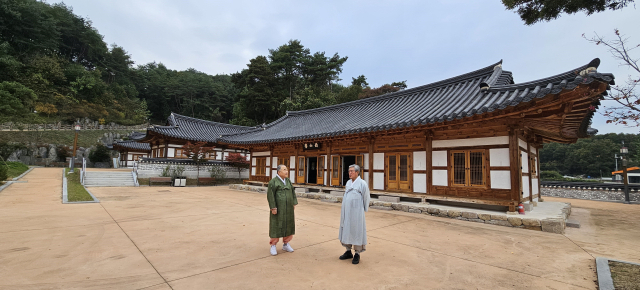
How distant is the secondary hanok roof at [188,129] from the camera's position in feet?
73.5

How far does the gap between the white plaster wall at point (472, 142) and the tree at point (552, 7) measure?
3.32m

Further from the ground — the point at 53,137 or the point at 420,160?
the point at 53,137

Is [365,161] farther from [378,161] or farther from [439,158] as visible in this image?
[439,158]

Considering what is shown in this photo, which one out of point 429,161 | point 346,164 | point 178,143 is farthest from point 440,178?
point 178,143

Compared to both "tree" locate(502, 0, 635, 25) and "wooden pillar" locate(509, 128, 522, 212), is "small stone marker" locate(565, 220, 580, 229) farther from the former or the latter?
"tree" locate(502, 0, 635, 25)

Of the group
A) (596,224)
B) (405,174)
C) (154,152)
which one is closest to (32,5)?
(154,152)

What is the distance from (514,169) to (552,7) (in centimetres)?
410

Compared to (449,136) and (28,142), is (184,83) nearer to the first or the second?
(28,142)

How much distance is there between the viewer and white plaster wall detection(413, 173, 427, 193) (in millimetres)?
9352

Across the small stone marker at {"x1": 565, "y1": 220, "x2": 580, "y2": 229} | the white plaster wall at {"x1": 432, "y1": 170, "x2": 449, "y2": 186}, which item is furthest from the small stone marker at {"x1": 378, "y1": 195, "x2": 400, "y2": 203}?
the small stone marker at {"x1": 565, "y1": 220, "x2": 580, "y2": 229}

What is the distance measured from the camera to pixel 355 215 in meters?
3.88

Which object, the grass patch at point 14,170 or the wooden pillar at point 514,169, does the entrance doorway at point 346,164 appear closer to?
the wooden pillar at point 514,169

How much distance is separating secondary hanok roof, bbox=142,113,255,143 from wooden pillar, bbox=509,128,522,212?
21.9 m

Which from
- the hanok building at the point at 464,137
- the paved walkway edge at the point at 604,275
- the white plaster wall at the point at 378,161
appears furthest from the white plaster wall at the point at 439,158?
the paved walkway edge at the point at 604,275
